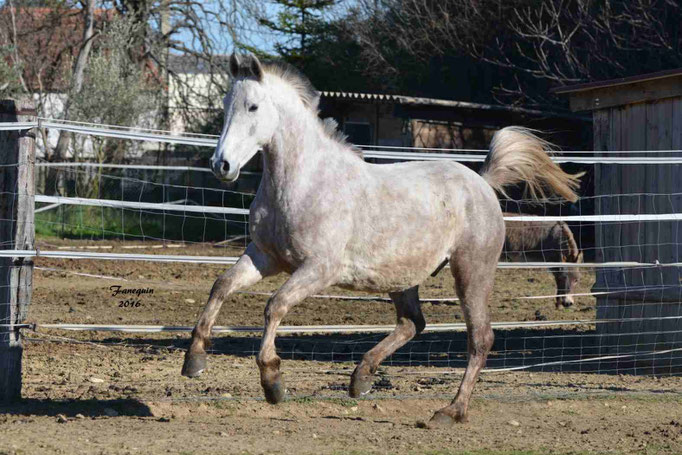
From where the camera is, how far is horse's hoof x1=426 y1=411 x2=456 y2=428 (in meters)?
5.53

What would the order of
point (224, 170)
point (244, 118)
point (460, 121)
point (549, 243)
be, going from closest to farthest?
point (224, 170)
point (244, 118)
point (549, 243)
point (460, 121)

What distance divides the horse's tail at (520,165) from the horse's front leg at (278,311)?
2020 mm

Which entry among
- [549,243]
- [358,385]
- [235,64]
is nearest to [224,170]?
[235,64]

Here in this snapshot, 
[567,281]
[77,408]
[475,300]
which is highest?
[475,300]

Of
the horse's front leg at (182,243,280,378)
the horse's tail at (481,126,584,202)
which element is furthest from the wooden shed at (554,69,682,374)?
the horse's front leg at (182,243,280,378)

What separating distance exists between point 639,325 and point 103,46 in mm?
20116

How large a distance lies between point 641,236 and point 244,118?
5.03 m

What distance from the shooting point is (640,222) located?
848 centimetres

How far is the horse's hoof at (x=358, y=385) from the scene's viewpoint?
5703 millimetres

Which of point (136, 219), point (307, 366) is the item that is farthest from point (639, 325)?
point (136, 219)

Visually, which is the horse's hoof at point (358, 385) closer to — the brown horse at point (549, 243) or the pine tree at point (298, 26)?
the brown horse at point (549, 243)

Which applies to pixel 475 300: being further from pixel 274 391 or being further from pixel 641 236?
pixel 641 236

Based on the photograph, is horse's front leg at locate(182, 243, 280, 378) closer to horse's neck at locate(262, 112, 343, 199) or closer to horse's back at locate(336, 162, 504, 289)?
horse's neck at locate(262, 112, 343, 199)
